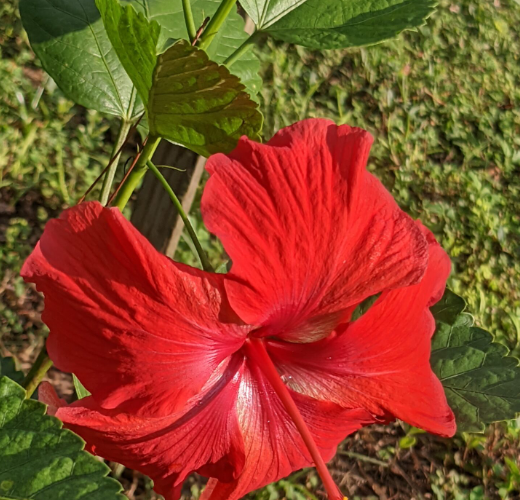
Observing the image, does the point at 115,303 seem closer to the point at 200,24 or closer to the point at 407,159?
the point at 200,24

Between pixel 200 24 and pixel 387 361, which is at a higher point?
pixel 200 24

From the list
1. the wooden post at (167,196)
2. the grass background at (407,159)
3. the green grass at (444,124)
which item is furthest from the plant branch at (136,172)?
the green grass at (444,124)

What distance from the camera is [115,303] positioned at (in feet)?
1.69

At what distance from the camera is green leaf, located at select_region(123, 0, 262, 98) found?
874mm

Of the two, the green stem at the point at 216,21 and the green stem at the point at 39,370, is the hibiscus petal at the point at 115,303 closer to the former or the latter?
the green stem at the point at 39,370

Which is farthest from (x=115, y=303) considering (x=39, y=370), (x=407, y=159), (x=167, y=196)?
(x=407, y=159)

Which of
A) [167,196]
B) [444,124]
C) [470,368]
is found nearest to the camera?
[470,368]

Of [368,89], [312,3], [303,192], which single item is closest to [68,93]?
[312,3]

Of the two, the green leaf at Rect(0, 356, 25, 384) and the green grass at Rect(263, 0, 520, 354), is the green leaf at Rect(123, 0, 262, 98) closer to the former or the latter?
the green leaf at Rect(0, 356, 25, 384)

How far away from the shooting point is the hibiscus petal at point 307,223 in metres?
0.52

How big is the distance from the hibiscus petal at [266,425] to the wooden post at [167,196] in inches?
23.2

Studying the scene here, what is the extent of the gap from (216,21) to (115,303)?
37 cm

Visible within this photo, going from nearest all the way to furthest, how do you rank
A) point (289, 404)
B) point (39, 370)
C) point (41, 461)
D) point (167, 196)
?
point (41, 461) → point (289, 404) → point (39, 370) → point (167, 196)

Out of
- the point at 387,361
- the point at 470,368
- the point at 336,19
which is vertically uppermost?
the point at 336,19
